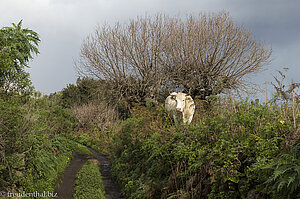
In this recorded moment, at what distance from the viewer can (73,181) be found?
10734mm

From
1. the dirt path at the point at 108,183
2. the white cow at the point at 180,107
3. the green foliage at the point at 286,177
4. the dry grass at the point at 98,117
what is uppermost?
the dry grass at the point at 98,117

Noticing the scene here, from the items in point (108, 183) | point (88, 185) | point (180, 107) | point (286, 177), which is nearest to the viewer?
point (286, 177)

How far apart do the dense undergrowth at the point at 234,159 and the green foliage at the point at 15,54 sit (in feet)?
14.1

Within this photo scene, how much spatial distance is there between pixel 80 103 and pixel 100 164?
15.1 meters

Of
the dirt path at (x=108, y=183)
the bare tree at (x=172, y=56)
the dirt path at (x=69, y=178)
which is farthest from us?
the bare tree at (x=172, y=56)

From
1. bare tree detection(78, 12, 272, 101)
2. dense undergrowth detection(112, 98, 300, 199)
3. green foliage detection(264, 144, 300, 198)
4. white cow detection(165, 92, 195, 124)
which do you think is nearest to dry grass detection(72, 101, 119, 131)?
bare tree detection(78, 12, 272, 101)

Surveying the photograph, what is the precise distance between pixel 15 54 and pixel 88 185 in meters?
5.40

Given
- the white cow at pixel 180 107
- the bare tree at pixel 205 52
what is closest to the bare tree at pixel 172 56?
the bare tree at pixel 205 52

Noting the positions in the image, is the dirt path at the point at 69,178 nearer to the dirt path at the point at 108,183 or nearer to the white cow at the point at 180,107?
the dirt path at the point at 108,183

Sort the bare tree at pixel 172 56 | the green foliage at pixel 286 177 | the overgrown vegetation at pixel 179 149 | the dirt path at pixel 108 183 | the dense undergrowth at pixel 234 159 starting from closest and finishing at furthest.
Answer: the green foliage at pixel 286 177, the dense undergrowth at pixel 234 159, the overgrown vegetation at pixel 179 149, the dirt path at pixel 108 183, the bare tree at pixel 172 56

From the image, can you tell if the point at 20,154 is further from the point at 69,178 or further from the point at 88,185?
A: the point at 69,178

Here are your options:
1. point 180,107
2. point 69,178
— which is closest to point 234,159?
point 180,107

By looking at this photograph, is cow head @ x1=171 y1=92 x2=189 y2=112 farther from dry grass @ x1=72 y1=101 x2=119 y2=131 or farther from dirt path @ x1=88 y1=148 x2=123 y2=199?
dry grass @ x1=72 y1=101 x2=119 y2=131

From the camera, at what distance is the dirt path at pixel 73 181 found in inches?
365
